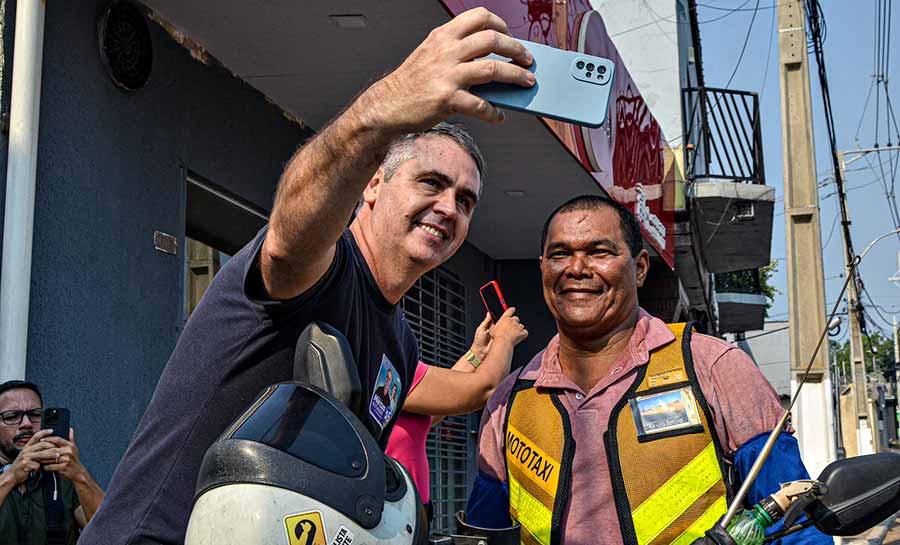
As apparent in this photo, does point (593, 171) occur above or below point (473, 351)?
above

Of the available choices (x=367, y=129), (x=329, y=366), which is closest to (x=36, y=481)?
(x=329, y=366)

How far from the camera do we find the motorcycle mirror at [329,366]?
1.46m

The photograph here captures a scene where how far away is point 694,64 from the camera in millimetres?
19000

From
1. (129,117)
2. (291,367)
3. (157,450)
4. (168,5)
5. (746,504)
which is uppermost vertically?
(168,5)

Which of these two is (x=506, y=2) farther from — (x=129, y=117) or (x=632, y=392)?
(x=632, y=392)

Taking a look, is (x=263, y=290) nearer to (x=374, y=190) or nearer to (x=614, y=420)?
(x=374, y=190)

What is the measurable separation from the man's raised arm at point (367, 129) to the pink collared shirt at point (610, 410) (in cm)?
135

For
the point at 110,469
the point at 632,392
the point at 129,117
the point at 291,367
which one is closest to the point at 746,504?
the point at 632,392

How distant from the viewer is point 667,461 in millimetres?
2693

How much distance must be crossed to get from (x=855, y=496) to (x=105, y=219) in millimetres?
3508

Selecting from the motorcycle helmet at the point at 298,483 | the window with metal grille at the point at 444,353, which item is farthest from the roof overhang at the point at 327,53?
the motorcycle helmet at the point at 298,483

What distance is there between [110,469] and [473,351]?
169 cm

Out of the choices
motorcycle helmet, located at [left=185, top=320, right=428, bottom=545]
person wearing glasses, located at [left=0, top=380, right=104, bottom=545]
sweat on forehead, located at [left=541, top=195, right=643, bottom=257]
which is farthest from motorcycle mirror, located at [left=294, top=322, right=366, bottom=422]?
person wearing glasses, located at [left=0, top=380, right=104, bottom=545]

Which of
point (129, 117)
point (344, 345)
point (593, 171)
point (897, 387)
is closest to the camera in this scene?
point (344, 345)
